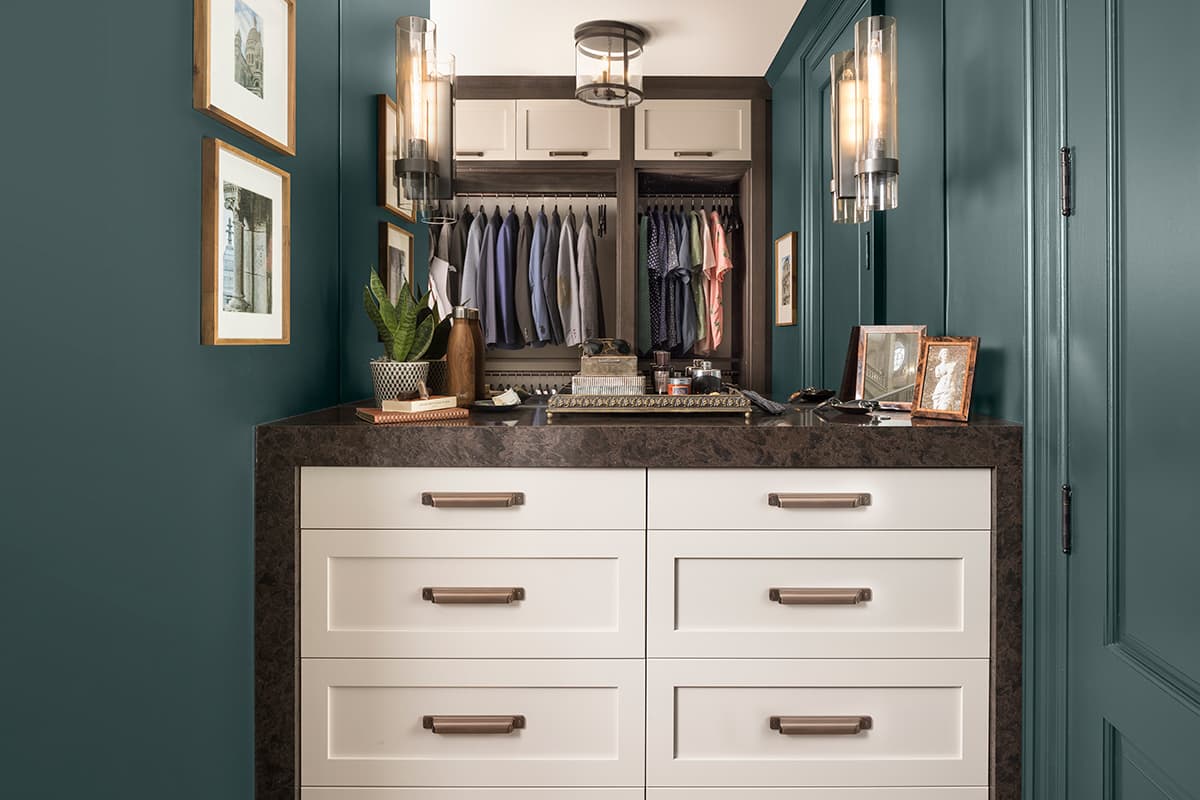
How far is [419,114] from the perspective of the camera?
1896 mm

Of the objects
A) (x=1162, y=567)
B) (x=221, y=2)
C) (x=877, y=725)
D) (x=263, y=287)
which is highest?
(x=221, y=2)

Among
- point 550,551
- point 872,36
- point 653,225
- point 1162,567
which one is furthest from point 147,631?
point 653,225

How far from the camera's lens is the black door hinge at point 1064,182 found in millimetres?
1360

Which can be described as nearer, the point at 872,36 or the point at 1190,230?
the point at 1190,230

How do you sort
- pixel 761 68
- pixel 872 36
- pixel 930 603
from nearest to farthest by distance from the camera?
pixel 930 603 → pixel 872 36 → pixel 761 68

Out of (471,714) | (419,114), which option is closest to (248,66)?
(419,114)

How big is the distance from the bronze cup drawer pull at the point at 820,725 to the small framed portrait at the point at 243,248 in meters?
1.20

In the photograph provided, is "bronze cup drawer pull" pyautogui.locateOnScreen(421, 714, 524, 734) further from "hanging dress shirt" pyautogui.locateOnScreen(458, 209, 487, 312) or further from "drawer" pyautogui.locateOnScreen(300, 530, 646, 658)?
"hanging dress shirt" pyautogui.locateOnScreen(458, 209, 487, 312)

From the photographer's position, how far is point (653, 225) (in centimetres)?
470

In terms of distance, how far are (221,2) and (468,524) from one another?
987mm

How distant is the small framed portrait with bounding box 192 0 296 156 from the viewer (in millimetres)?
1279

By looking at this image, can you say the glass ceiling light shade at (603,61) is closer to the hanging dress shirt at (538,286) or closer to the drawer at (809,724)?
the hanging dress shirt at (538,286)

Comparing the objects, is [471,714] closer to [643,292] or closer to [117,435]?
[117,435]

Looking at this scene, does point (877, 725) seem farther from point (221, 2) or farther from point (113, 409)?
→ point (221, 2)
